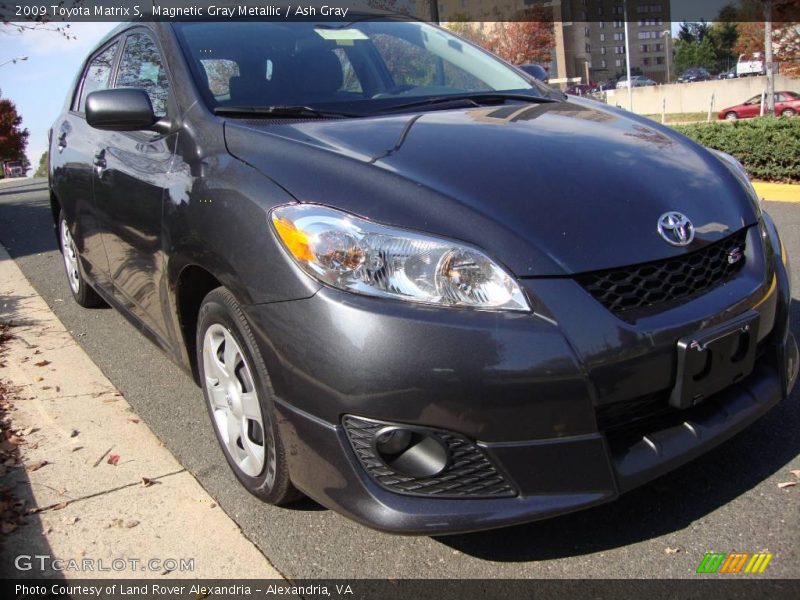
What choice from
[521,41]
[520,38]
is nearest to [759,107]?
[521,41]

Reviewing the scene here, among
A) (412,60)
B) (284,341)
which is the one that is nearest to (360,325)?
(284,341)

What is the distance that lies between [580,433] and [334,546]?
0.90 m

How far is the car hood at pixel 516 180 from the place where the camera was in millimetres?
2129

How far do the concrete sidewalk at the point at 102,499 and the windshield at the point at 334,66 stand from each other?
4.75ft

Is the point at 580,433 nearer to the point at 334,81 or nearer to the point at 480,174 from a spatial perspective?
the point at 480,174

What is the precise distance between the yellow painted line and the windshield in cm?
493

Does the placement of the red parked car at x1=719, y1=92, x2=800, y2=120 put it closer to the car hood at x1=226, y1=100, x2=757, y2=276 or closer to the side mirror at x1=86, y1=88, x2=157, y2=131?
the car hood at x1=226, y1=100, x2=757, y2=276

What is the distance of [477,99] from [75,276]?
328cm

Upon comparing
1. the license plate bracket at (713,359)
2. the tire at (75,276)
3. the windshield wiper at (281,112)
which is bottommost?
the tire at (75,276)

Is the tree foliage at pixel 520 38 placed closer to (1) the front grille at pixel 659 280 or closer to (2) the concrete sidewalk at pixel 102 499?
(2) the concrete sidewalk at pixel 102 499

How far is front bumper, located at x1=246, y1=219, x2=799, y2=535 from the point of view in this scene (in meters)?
1.96

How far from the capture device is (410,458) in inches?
81.5

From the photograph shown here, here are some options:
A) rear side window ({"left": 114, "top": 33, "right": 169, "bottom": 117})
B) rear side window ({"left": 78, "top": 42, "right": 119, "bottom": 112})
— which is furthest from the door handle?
rear side window ({"left": 78, "top": 42, "right": 119, "bottom": 112})

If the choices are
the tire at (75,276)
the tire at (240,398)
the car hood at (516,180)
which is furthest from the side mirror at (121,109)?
the tire at (75,276)
